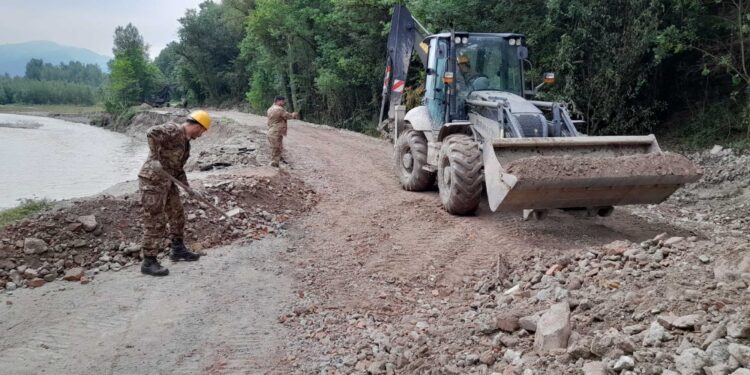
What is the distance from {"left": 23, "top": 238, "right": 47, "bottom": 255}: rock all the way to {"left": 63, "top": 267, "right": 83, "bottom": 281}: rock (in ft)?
1.31

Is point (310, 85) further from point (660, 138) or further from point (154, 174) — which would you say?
point (154, 174)

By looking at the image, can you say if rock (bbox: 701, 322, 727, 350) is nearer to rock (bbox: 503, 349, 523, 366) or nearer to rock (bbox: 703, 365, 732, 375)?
rock (bbox: 703, 365, 732, 375)

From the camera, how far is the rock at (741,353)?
8.28ft

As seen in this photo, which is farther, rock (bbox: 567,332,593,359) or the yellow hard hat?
the yellow hard hat

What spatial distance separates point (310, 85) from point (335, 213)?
21.3 m

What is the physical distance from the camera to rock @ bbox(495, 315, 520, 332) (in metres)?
3.79

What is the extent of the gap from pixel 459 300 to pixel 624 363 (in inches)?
89.7

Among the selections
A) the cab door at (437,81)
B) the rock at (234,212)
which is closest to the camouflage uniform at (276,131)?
the cab door at (437,81)

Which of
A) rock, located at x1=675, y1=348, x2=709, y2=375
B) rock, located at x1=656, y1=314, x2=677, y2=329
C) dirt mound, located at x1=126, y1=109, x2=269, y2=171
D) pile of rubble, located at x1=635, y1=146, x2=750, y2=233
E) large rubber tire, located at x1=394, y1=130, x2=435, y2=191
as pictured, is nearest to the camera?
rock, located at x1=675, y1=348, x2=709, y2=375

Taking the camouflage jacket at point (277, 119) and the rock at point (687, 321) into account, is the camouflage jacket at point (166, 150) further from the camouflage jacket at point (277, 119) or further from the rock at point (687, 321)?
the camouflage jacket at point (277, 119)

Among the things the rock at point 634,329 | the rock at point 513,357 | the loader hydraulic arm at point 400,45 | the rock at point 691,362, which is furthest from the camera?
the loader hydraulic arm at point 400,45

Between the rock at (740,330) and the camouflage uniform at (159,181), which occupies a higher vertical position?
the camouflage uniform at (159,181)

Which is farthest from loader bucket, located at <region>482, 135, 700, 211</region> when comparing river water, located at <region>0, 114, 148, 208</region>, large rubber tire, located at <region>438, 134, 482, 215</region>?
river water, located at <region>0, 114, 148, 208</region>

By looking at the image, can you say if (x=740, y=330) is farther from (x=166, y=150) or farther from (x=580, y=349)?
(x=166, y=150)
